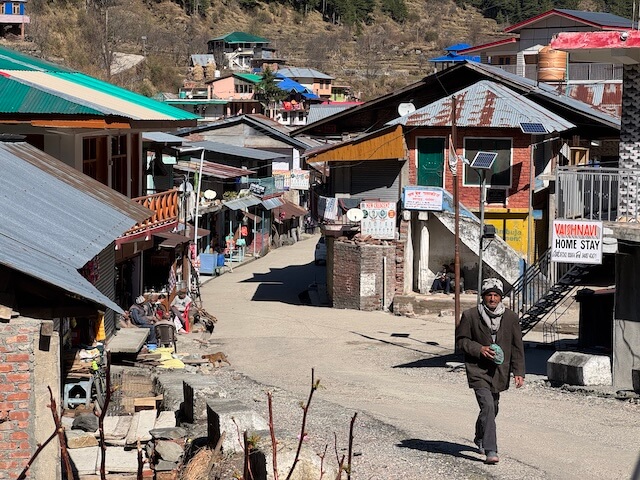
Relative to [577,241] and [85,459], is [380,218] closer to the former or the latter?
[577,241]

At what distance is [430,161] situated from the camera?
34.9 metres

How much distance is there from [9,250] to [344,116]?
31153 mm

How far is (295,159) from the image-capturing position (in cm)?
6306

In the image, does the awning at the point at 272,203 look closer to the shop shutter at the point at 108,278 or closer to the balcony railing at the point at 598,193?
the shop shutter at the point at 108,278

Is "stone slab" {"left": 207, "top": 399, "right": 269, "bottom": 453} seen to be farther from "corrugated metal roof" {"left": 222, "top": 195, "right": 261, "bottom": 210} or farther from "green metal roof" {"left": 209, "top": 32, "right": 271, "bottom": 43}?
"green metal roof" {"left": 209, "top": 32, "right": 271, "bottom": 43}

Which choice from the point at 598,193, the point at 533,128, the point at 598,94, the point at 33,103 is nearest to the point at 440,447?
the point at 598,193

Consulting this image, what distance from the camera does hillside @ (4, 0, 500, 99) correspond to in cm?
9138

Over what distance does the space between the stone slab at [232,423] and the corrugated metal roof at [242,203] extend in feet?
115

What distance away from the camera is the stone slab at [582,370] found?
57.5 feet

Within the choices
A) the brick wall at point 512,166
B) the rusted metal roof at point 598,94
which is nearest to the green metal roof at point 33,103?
the brick wall at point 512,166

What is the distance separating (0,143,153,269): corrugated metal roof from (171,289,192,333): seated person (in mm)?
14154

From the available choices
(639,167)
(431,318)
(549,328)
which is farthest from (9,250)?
(431,318)

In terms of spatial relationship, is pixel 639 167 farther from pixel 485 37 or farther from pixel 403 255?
pixel 485 37

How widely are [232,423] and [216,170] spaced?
3569 centimetres
